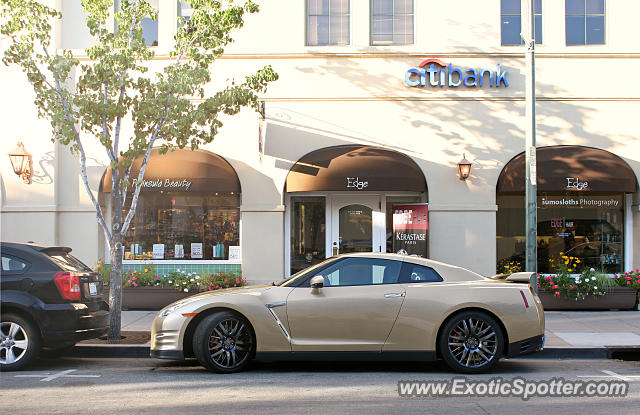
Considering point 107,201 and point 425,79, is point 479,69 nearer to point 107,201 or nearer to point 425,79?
point 425,79

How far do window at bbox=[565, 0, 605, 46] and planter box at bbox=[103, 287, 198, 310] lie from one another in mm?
10079

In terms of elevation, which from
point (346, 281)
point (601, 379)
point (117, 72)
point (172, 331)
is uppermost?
point (117, 72)

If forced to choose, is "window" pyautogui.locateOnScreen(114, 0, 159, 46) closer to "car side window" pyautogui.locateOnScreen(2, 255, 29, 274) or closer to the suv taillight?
"car side window" pyautogui.locateOnScreen(2, 255, 29, 274)

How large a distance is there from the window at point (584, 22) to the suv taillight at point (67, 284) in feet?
36.7

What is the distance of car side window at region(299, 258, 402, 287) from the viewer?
23.7 ft

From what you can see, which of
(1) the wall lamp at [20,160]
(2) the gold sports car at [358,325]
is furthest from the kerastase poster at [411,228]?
(1) the wall lamp at [20,160]

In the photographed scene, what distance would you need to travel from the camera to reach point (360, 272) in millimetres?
7281

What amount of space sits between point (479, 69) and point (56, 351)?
984 cm

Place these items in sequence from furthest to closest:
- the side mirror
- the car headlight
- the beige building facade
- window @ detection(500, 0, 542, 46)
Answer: window @ detection(500, 0, 542, 46)
the beige building facade
the car headlight
the side mirror

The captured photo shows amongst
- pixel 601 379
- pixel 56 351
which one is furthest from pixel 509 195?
pixel 56 351

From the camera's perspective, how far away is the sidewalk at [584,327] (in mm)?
8836

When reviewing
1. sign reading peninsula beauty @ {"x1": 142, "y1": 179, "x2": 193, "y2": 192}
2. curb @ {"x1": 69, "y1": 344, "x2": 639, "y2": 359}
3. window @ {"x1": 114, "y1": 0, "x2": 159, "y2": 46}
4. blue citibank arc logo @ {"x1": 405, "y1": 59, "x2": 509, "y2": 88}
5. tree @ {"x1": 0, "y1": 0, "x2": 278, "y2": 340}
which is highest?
window @ {"x1": 114, "y1": 0, "x2": 159, "y2": 46}

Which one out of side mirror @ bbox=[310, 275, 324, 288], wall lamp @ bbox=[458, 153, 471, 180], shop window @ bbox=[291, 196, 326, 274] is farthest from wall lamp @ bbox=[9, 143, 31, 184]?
wall lamp @ bbox=[458, 153, 471, 180]

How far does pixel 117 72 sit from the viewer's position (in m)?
9.43
